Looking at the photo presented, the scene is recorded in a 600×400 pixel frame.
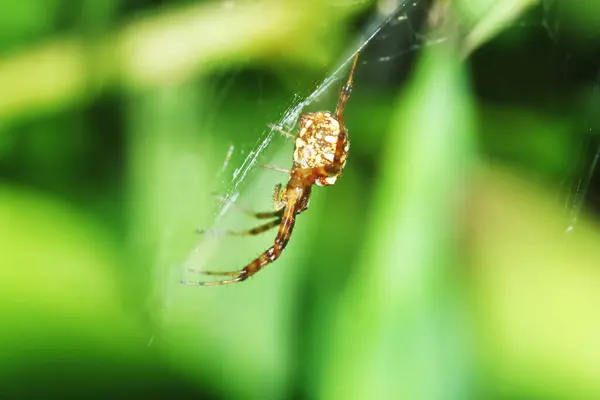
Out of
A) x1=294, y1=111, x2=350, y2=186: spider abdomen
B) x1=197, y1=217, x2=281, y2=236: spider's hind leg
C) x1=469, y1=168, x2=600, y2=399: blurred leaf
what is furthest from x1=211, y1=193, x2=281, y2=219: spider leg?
x1=469, y1=168, x2=600, y2=399: blurred leaf

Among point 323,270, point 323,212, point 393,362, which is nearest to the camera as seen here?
point 393,362

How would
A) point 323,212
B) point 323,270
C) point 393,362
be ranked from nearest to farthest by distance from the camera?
point 393,362 < point 323,270 < point 323,212

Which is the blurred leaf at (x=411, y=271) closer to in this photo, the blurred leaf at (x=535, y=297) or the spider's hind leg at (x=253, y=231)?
the blurred leaf at (x=535, y=297)

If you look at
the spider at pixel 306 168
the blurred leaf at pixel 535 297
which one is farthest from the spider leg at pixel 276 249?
the blurred leaf at pixel 535 297

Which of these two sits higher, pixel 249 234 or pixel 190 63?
pixel 190 63

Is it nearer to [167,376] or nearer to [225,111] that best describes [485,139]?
[225,111]

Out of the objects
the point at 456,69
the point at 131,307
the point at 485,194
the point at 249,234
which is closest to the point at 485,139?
the point at 485,194
